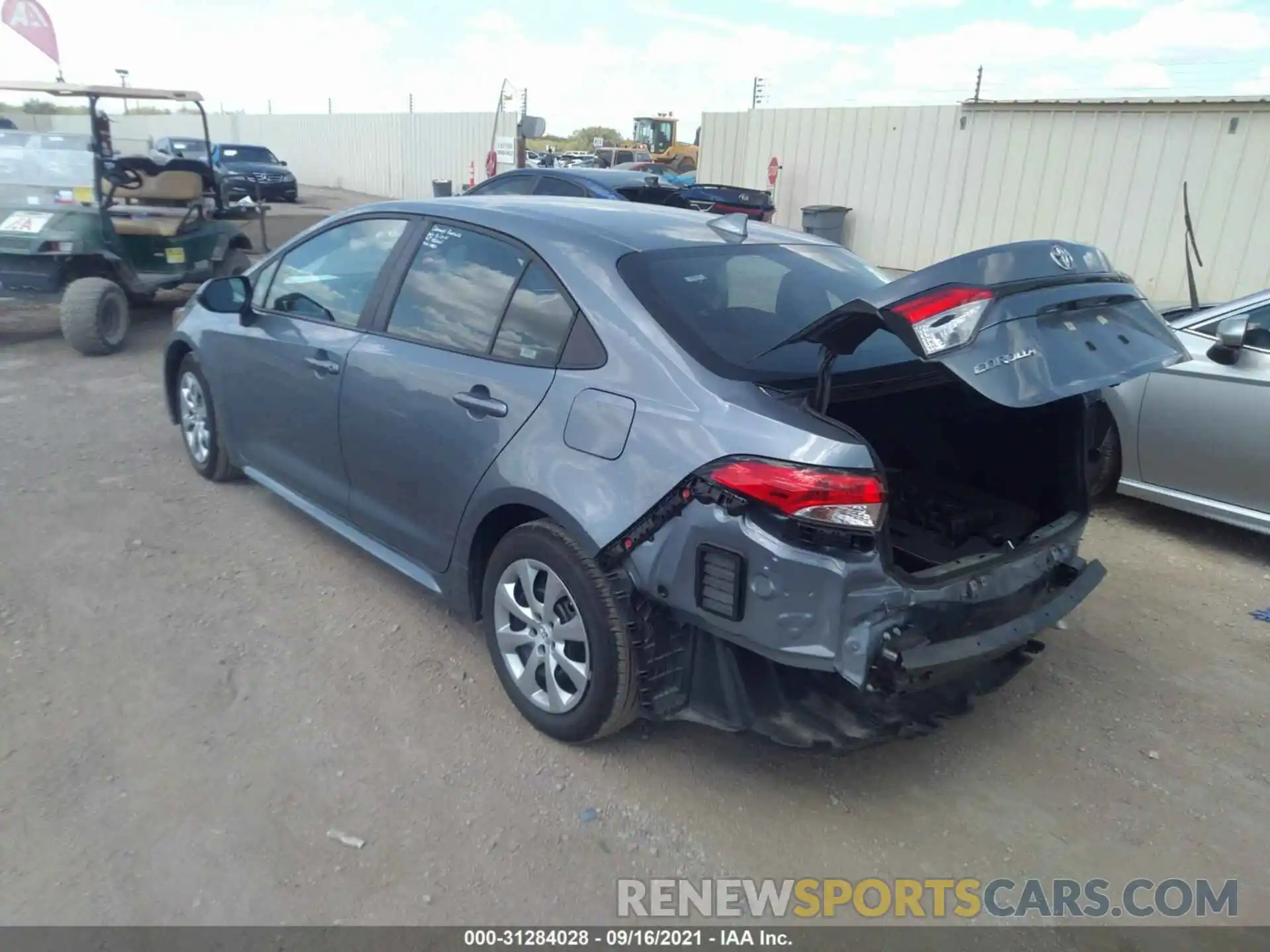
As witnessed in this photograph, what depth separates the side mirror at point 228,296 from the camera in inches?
172

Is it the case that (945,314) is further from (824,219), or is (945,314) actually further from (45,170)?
(824,219)

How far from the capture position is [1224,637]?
4.02 m

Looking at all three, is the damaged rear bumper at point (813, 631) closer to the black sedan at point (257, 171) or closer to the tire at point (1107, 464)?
the tire at point (1107, 464)

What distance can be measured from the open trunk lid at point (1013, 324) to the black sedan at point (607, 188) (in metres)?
6.06

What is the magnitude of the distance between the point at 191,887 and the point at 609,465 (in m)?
1.58

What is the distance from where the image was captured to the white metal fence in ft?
81.8

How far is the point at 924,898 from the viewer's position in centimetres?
257

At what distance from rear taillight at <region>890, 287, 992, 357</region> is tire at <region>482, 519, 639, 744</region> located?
1115mm

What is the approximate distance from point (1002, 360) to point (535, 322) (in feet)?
4.80

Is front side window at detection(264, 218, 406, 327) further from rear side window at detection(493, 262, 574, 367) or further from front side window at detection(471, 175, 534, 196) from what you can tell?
front side window at detection(471, 175, 534, 196)

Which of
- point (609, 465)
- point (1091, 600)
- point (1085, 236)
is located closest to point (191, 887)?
point (609, 465)

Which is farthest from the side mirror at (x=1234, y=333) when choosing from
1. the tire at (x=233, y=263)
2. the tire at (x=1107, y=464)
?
the tire at (x=233, y=263)

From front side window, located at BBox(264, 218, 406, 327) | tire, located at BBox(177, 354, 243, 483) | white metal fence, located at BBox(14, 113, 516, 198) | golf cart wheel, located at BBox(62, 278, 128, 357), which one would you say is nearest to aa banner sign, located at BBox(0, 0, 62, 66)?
golf cart wheel, located at BBox(62, 278, 128, 357)

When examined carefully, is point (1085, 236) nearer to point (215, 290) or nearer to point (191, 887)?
point (215, 290)
